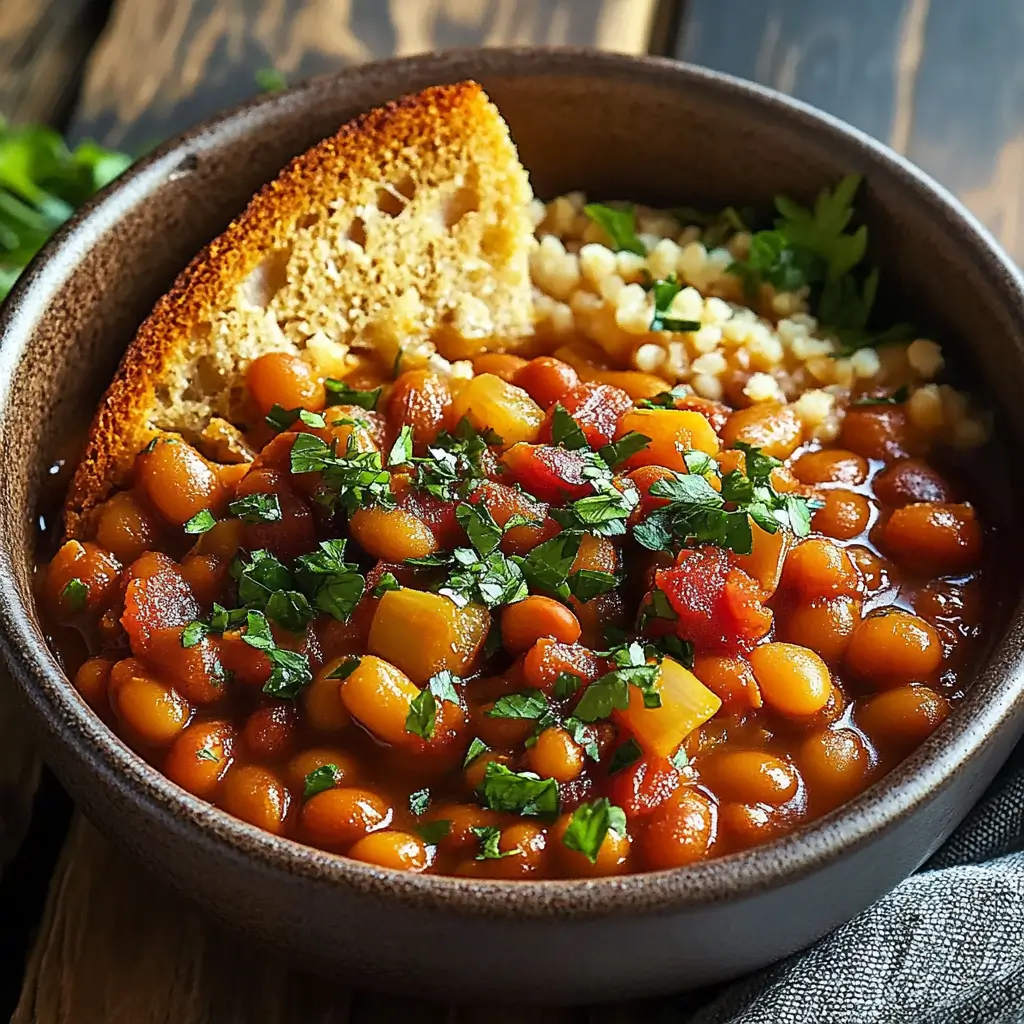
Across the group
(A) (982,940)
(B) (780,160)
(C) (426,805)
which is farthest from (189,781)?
(B) (780,160)

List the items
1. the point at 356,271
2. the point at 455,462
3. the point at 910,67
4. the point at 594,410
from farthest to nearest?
the point at 910,67, the point at 356,271, the point at 594,410, the point at 455,462

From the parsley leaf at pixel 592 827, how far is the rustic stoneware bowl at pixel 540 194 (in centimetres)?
11

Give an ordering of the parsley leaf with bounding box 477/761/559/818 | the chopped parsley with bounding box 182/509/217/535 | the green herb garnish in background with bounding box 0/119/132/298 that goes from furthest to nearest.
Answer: the green herb garnish in background with bounding box 0/119/132/298
the chopped parsley with bounding box 182/509/217/535
the parsley leaf with bounding box 477/761/559/818

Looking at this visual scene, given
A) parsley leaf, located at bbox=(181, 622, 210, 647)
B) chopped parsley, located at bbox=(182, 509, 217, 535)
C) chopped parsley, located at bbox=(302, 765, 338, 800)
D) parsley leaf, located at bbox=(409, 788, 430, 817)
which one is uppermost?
chopped parsley, located at bbox=(182, 509, 217, 535)

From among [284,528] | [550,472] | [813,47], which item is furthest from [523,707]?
[813,47]

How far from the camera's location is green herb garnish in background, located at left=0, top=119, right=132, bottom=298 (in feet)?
11.2

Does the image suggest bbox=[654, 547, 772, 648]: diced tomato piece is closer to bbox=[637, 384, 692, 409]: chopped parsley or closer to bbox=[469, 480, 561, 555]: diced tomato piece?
bbox=[469, 480, 561, 555]: diced tomato piece

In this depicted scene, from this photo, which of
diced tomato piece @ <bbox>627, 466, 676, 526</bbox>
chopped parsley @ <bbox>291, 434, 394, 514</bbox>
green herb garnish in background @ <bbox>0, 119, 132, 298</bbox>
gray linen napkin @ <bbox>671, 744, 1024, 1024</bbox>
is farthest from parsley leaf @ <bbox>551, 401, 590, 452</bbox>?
green herb garnish in background @ <bbox>0, 119, 132, 298</bbox>

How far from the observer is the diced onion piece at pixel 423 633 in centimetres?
212

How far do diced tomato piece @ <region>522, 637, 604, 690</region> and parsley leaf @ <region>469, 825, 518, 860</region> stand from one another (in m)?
0.22

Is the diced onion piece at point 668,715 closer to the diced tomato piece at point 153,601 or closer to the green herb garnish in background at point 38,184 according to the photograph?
the diced tomato piece at point 153,601

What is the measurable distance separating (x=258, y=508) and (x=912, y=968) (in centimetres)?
125

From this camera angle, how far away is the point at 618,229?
3039 millimetres

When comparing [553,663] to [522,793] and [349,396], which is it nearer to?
[522,793]
